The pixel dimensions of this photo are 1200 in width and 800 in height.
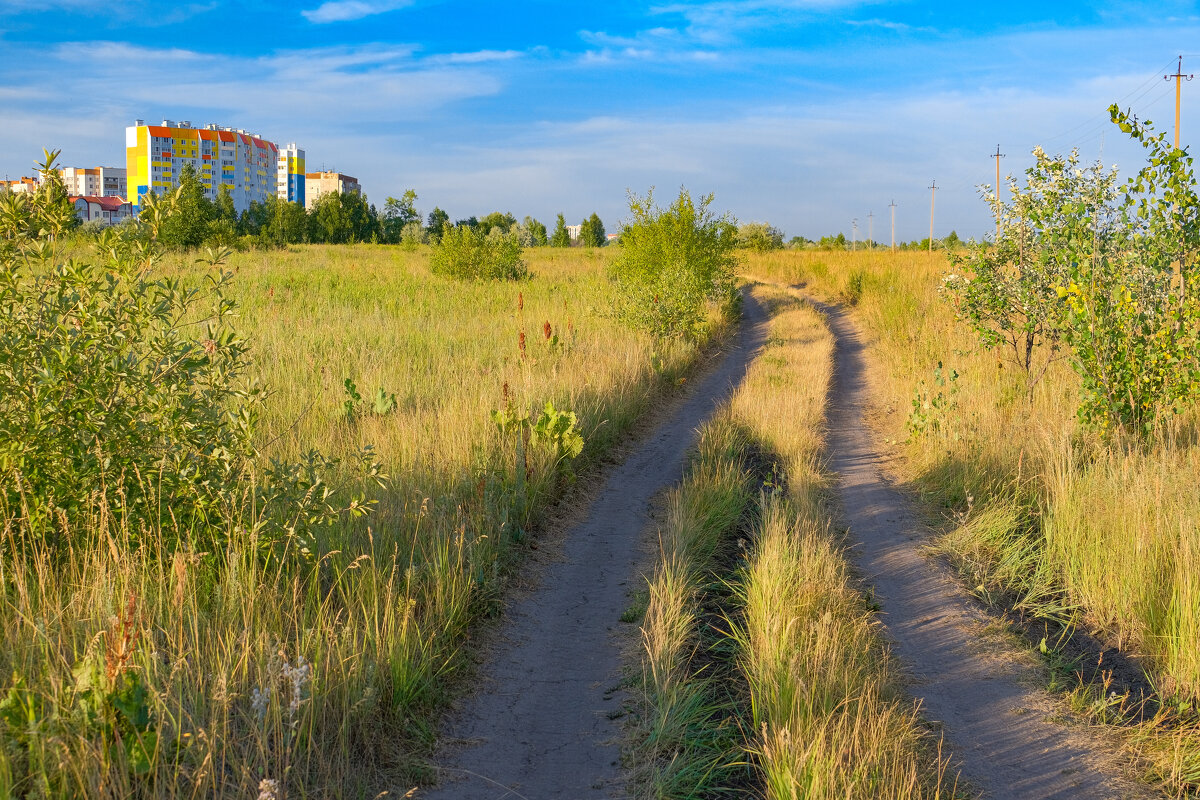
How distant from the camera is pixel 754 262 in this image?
38531 millimetres

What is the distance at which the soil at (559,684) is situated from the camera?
3.11m

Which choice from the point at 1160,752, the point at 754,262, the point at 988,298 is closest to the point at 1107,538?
the point at 1160,752

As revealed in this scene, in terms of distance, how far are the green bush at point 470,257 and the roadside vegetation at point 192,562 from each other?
660 inches

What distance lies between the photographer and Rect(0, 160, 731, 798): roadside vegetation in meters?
2.52

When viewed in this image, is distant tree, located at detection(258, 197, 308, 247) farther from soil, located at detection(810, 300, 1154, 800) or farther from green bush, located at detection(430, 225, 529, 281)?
soil, located at detection(810, 300, 1154, 800)

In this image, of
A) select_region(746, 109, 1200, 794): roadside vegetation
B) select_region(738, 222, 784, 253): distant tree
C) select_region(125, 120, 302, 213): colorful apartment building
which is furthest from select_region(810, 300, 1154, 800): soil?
select_region(125, 120, 302, 213): colorful apartment building

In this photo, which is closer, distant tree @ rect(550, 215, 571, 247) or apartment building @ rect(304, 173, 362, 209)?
distant tree @ rect(550, 215, 571, 247)

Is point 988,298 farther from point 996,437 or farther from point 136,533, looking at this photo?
point 136,533

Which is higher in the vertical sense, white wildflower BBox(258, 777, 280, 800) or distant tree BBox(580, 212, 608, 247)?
distant tree BBox(580, 212, 608, 247)

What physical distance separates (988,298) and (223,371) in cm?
788

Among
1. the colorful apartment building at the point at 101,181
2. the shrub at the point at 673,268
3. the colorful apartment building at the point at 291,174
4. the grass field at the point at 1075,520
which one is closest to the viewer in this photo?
the grass field at the point at 1075,520

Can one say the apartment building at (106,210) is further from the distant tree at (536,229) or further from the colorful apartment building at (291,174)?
the colorful apartment building at (291,174)

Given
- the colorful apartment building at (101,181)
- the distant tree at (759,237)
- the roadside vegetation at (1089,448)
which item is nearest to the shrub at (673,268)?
the roadside vegetation at (1089,448)

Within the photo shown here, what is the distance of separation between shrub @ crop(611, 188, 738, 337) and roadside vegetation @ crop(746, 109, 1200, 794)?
402 cm
